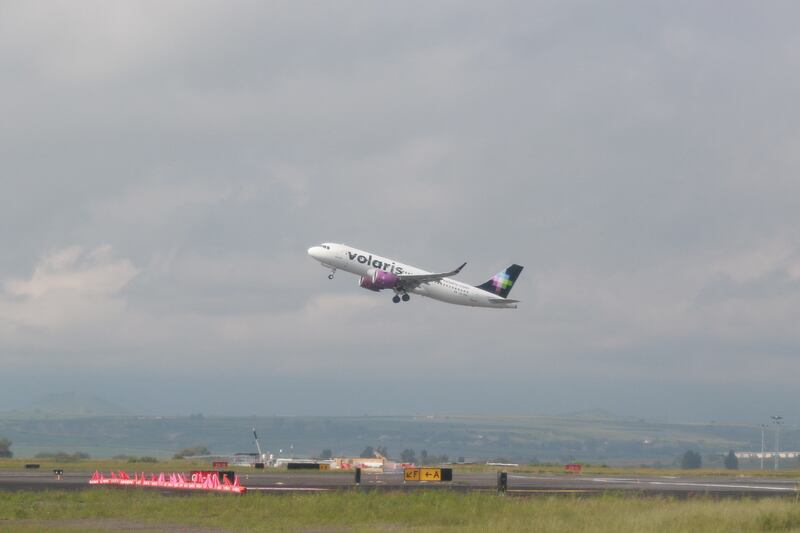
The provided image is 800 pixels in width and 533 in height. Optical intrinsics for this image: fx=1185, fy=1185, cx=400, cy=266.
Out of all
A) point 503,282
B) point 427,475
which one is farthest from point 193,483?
point 503,282

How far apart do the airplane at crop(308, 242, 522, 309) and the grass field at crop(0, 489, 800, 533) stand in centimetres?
6078

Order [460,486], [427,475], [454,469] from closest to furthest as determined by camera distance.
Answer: [460,486] → [427,475] → [454,469]

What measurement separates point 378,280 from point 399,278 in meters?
2.44

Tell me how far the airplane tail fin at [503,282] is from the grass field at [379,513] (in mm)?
76917

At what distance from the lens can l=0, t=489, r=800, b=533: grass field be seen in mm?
39750

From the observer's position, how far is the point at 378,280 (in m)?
114

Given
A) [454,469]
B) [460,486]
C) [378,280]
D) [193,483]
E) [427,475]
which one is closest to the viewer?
[193,483]

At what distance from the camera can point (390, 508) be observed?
1855 inches

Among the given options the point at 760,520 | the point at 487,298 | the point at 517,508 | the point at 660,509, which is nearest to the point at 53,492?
the point at 517,508

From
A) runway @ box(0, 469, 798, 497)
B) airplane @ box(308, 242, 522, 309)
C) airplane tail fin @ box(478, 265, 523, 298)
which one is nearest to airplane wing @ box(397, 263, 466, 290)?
airplane @ box(308, 242, 522, 309)

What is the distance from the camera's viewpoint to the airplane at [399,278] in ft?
375

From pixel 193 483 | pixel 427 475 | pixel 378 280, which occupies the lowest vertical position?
pixel 193 483

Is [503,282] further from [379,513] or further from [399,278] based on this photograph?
[379,513]

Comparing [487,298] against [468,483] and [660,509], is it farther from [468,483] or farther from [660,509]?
[660,509]
